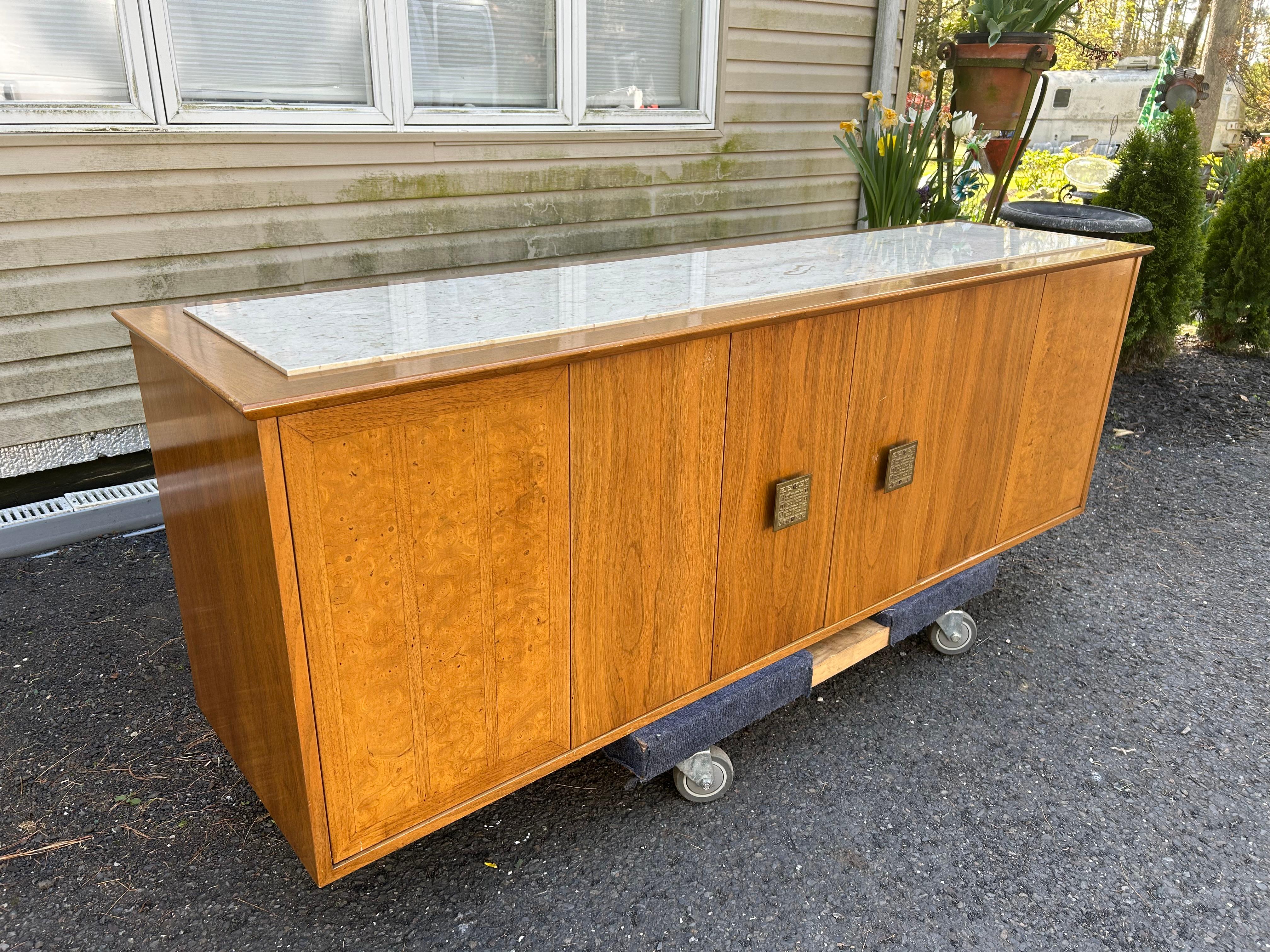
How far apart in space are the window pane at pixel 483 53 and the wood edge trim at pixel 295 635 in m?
2.61

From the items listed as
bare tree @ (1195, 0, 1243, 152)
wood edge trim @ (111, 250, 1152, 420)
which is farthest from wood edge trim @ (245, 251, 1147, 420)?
bare tree @ (1195, 0, 1243, 152)

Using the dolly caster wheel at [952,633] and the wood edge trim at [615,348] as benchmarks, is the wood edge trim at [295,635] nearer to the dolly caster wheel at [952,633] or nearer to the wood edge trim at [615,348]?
the wood edge trim at [615,348]

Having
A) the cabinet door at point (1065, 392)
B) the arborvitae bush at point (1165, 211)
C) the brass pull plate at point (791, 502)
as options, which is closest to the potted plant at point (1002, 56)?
the arborvitae bush at point (1165, 211)

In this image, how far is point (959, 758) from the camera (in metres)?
2.06

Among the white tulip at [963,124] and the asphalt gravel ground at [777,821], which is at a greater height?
the white tulip at [963,124]

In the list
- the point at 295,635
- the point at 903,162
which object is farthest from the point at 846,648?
the point at 903,162

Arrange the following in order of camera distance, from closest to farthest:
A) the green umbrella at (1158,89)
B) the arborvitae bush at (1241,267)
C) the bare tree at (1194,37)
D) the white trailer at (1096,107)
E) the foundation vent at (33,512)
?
the foundation vent at (33,512) < the arborvitae bush at (1241,267) < the green umbrella at (1158,89) < the white trailer at (1096,107) < the bare tree at (1194,37)

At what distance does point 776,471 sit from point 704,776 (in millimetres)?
657

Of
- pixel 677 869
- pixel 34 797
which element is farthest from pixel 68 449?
pixel 677 869

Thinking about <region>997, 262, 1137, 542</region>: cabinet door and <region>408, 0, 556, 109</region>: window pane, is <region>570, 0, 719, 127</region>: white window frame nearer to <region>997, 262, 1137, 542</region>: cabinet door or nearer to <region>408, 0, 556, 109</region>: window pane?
<region>408, 0, 556, 109</region>: window pane

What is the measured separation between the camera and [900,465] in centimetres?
200

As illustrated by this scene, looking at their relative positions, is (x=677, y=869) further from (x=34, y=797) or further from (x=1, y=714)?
(x=1, y=714)

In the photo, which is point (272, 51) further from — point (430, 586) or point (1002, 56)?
point (1002, 56)

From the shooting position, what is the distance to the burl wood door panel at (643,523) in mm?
1453
